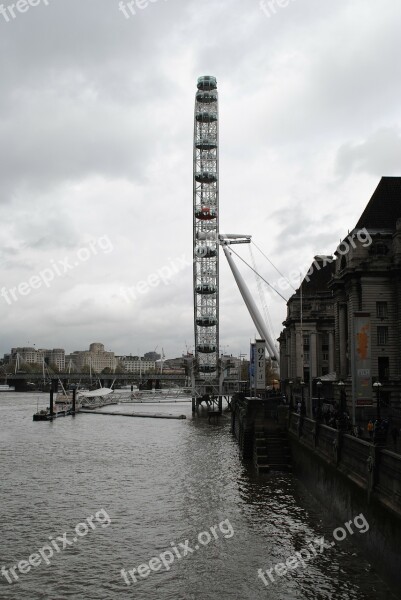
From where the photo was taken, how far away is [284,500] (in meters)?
30.4

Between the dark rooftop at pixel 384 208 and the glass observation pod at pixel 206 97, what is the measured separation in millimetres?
61033

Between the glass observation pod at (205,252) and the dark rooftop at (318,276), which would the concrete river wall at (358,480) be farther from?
the glass observation pod at (205,252)

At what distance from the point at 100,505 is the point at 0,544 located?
23.5ft

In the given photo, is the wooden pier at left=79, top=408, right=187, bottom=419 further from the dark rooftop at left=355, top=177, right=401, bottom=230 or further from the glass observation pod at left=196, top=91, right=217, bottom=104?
the glass observation pod at left=196, top=91, right=217, bottom=104

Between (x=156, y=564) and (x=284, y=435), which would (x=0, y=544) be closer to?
(x=156, y=564)

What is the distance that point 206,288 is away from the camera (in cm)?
11062

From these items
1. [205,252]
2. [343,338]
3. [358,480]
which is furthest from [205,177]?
[358,480]

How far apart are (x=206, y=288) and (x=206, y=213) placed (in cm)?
1306

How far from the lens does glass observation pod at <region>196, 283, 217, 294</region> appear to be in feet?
363

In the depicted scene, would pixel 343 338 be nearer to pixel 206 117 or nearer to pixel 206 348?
pixel 206 348

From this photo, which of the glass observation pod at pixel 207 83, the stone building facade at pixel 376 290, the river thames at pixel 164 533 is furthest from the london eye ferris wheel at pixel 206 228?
the river thames at pixel 164 533

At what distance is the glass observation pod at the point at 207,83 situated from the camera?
11325cm

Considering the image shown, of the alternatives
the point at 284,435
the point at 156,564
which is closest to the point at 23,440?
the point at 284,435

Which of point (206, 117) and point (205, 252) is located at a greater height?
point (206, 117)
